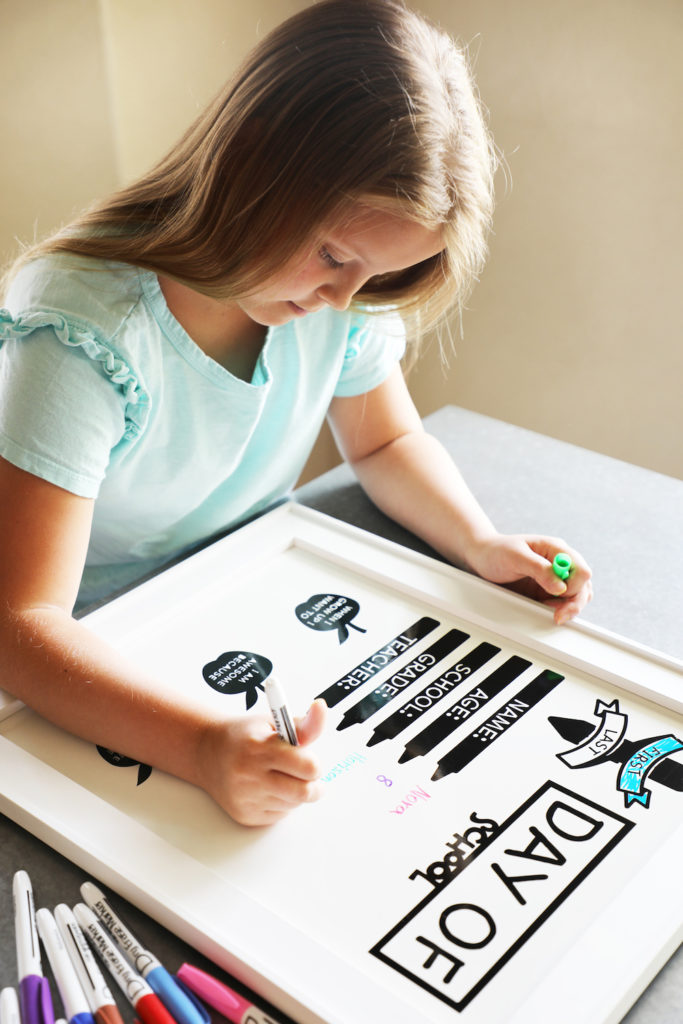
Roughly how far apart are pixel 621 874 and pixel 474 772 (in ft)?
0.34

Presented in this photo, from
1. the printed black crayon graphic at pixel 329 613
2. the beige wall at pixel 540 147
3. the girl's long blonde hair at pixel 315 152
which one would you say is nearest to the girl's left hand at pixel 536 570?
the printed black crayon graphic at pixel 329 613

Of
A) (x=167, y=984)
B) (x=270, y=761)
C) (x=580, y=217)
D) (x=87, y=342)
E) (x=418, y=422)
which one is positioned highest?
(x=580, y=217)

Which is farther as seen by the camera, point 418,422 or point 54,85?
point 54,85

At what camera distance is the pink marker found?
0.47 meters

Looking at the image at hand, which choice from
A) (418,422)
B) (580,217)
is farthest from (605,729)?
(580,217)

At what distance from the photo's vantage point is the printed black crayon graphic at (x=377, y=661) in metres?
0.65

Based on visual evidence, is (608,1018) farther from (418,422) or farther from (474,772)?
(418,422)

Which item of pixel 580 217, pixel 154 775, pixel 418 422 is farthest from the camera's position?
pixel 580 217

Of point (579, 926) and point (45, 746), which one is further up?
point (579, 926)

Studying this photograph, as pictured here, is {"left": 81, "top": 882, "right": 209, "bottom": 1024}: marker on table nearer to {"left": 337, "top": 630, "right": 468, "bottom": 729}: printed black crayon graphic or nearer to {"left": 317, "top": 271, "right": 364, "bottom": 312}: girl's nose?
{"left": 337, "top": 630, "right": 468, "bottom": 729}: printed black crayon graphic

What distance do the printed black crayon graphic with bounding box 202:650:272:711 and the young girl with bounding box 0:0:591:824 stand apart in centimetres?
5

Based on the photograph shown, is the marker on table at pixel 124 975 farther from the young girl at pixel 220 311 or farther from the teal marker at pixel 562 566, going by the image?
the teal marker at pixel 562 566

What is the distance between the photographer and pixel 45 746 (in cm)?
61

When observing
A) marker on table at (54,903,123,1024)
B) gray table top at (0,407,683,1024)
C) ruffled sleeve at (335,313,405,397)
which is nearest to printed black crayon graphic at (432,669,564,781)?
gray table top at (0,407,683,1024)
